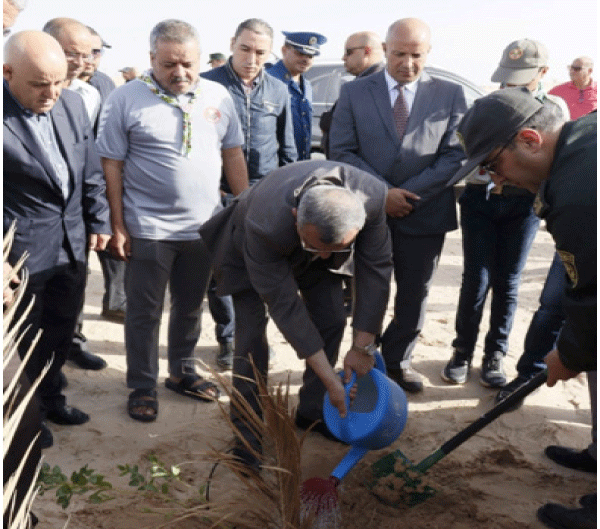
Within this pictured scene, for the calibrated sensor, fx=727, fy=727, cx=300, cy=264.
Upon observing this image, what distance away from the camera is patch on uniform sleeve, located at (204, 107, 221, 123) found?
140 inches

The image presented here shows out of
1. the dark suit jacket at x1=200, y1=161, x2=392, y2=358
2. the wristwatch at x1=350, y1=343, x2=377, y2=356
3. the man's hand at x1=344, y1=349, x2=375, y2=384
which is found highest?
the dark suit jacket at x1=200, y1=161, x2=392, y2=358

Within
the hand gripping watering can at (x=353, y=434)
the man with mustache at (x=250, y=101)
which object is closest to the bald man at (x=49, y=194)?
the man with mustache at (x=250, y=101)

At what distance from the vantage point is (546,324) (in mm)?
3684

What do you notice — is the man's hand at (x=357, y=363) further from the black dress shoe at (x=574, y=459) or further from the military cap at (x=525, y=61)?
the military cap at (x=525, y=61)

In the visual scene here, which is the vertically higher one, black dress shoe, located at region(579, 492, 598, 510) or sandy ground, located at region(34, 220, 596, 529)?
black dress shoe, located at region(579, 492, 598, 510)

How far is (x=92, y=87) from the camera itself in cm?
446

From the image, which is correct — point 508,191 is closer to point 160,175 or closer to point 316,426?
point 316,426

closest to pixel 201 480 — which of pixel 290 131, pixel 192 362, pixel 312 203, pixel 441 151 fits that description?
pixel 192 362

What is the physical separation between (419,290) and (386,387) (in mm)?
1060

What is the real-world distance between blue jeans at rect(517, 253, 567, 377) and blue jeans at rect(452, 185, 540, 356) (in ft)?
0.87

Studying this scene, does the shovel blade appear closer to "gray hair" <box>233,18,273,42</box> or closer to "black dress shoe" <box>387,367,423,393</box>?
"black dress shoe" <box>387,367,423,393</box>

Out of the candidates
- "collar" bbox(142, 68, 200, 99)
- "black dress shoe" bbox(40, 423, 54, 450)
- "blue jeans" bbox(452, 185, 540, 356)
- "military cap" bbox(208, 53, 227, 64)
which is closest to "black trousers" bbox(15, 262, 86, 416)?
"black dress shoe" bbox(40, 423, 54, 450)

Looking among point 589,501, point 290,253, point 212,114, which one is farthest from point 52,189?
point 589,501

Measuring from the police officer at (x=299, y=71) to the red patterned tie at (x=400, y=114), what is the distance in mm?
1404
